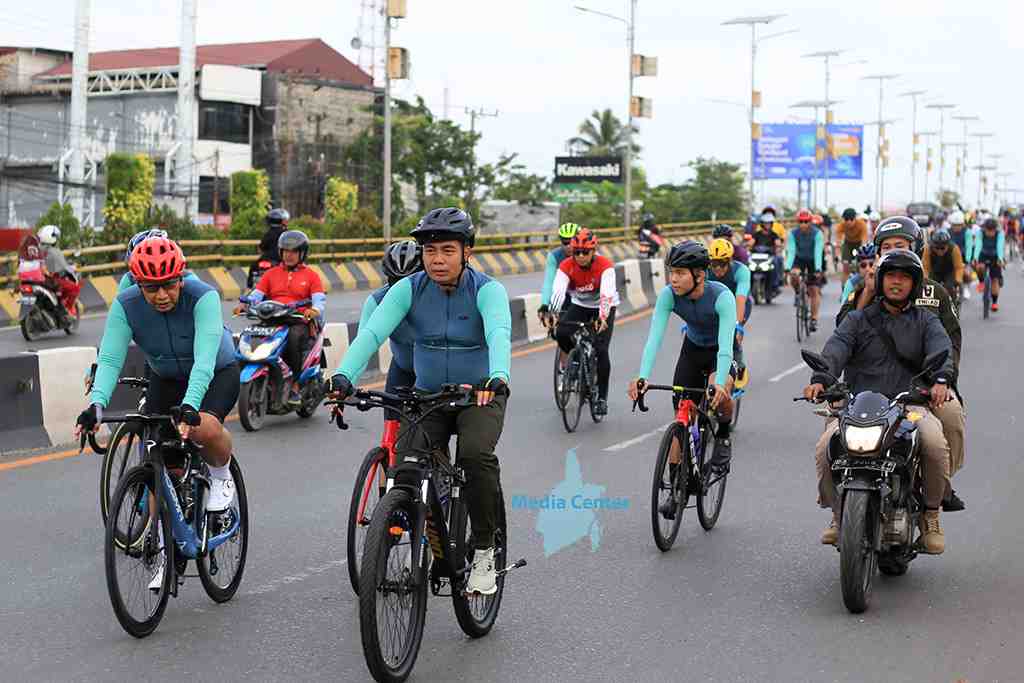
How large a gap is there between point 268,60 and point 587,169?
24559 millimetres

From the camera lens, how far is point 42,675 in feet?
20.0

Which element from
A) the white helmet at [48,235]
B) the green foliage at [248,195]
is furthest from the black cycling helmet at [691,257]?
the green foliage at [248,195]

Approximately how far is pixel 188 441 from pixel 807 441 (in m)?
7.84

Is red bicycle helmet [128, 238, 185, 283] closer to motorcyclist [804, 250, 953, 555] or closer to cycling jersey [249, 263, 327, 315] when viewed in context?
motorcyclist [804, 250, 953, 555]

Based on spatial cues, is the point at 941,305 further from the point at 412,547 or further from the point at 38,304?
the point at 38,304

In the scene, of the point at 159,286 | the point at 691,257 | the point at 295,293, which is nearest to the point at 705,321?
the point at 691,257

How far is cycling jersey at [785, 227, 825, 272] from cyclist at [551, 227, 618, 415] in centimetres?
963

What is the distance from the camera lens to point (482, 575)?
6.53 metres

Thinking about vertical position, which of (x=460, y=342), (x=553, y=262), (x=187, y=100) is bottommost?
(x=460, y=342)

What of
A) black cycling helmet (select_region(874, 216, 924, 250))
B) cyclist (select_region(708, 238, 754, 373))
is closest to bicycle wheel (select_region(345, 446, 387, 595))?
black cycling helmet (select_region(874, 216, 924, 250))

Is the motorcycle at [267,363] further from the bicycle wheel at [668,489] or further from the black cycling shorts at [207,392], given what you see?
the black cycling shorts at [207,392]

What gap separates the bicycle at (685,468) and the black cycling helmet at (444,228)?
7.65ft

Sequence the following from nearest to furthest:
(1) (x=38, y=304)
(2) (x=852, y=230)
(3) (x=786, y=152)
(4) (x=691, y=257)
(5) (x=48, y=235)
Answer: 1. (4) (x=691, y=257)
2. (5) (x=48, y=235)
3. (1) (x=38, y=304)
4. (2) (x=852, y=230)
5. (3) (x=786, y=152)

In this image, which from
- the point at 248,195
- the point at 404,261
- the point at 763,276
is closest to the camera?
the point at 404,261
